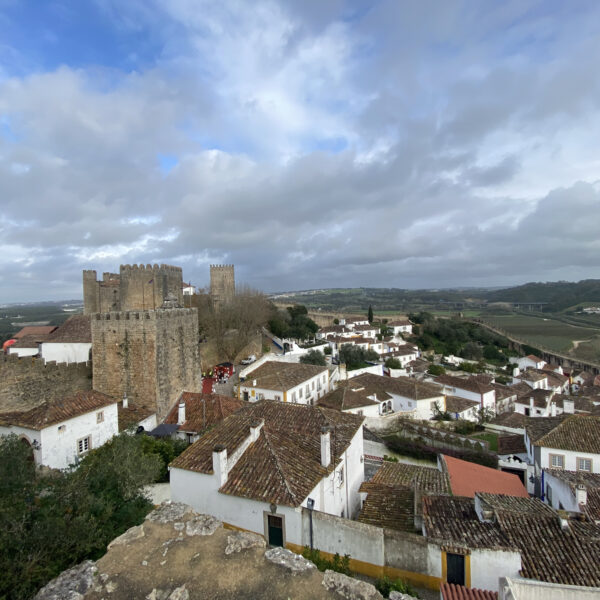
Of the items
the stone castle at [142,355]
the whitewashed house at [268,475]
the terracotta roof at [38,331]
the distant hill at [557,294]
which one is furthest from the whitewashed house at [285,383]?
the distant hill at [557,294]

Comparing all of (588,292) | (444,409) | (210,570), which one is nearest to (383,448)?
(444,409)

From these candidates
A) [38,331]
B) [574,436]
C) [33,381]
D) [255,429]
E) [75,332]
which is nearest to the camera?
[255,429]

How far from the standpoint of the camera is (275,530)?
7.61 metres

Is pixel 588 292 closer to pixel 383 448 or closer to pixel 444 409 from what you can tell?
pixel 444 409

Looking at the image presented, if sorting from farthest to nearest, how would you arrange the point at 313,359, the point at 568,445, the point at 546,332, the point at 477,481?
the point at 546,332 < the point at 313,359 < the point at 568,445 < the point at 477,481

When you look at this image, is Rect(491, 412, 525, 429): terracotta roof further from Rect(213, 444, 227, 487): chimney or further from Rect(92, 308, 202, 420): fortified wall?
Rect(213, 444, 227, 487): chimney

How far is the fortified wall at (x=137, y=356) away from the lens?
1520cm

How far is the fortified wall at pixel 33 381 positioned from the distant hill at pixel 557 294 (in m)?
121

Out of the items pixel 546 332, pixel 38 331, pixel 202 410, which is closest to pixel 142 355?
pixel 202 410

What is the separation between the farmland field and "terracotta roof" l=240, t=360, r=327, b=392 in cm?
5407

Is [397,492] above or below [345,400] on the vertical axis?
above

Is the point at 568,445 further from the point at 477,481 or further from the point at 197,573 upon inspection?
the point at 197,573

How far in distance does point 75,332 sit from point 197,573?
73.8ft

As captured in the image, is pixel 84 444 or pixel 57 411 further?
pixel 84 444
